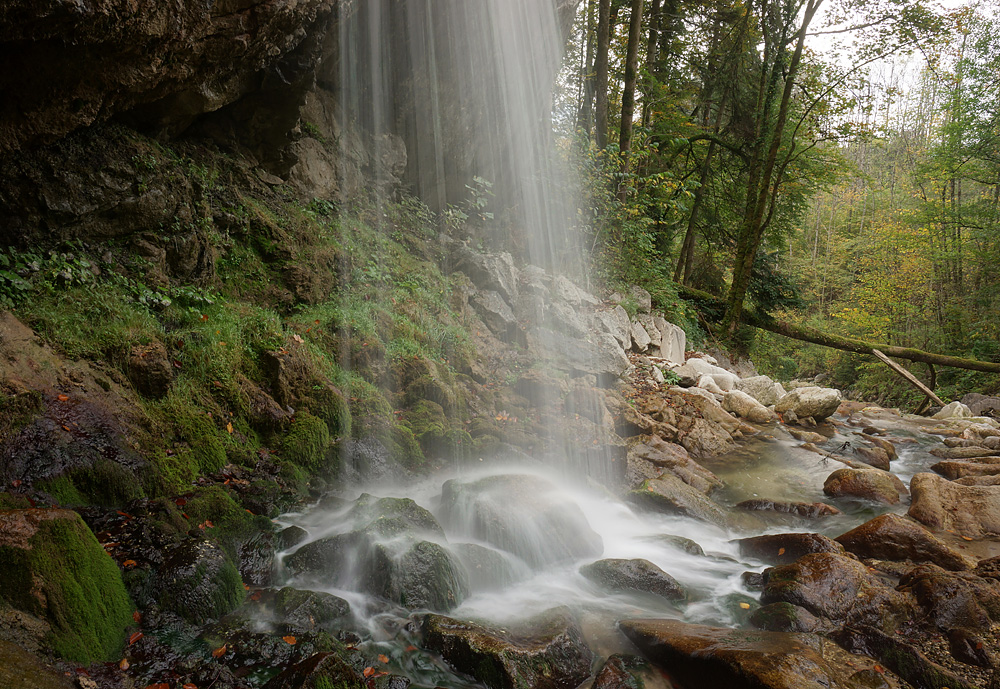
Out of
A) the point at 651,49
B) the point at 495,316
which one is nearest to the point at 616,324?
the point at 495,316

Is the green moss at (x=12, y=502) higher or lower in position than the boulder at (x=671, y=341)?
lower

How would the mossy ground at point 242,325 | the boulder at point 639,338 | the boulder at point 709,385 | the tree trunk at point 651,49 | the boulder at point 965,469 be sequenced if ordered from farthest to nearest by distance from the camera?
1. the tree trunk at point 651,49
2. the boulder at point 639,338
3. the boulder at point 709,385
4. the boulder at point 965,469
5. the mossy ground at point 242,325

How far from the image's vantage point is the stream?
4109 mm

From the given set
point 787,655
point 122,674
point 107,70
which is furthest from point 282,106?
point 787,655

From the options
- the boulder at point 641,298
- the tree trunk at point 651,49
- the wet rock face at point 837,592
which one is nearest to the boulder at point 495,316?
the boulder at point 641,298

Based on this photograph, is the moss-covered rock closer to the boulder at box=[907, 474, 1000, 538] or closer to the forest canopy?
the boulder at box=[907, 474, 1000, 538]

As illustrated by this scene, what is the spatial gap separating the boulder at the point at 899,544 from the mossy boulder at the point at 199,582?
5.96 m

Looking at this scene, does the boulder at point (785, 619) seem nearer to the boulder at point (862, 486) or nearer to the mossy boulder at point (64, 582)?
Answer: the boulder at point (862, 486)

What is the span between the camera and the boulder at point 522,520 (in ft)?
17.6

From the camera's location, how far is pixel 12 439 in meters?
3.65

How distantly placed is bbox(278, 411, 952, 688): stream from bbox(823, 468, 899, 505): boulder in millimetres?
146

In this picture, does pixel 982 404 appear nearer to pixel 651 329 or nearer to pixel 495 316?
pixel 651 329

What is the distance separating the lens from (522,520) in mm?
5531

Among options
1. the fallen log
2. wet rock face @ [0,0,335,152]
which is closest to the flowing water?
the fallen log
